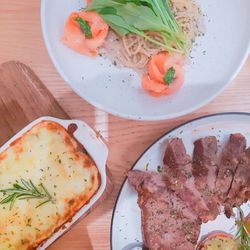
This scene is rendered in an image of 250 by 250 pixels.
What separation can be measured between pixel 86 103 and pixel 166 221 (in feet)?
1.55

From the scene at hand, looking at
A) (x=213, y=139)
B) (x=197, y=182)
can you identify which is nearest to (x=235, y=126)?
(x=213, y=139)

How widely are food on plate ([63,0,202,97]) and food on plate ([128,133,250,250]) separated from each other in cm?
23

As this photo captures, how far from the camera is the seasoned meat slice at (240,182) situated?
4.93ft

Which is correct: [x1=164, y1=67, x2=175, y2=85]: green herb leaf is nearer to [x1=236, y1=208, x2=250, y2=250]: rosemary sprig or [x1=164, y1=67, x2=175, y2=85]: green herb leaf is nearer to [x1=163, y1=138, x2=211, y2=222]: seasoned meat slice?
[x1=163, y1=138, x2=211, y2=222]: seasoned meat slice

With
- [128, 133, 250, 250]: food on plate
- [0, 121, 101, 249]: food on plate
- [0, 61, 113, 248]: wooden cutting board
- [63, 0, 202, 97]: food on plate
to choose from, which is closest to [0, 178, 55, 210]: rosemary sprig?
[0, 121, 101, 249]: food on plate

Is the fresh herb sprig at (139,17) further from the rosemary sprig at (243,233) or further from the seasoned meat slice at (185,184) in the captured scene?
the rosemary sprig at (243,233)

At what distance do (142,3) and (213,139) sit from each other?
1.60ft

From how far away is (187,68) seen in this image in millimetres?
1480

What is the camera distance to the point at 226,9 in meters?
1.48

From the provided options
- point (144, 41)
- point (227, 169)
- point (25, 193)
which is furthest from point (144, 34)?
point (25, 193)

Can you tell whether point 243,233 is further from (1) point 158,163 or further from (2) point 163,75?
(2) point 163,75

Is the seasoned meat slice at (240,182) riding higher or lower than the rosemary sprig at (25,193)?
higher

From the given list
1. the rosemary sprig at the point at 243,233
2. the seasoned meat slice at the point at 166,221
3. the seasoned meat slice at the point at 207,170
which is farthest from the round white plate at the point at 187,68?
the rosemary sprig at the point at 243,233

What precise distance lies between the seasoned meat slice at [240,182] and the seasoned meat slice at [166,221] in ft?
0.43
